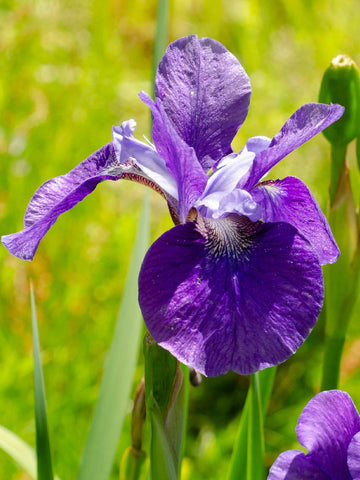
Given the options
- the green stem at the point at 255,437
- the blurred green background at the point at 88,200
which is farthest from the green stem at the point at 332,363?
the blurred green background at the point at 88,200

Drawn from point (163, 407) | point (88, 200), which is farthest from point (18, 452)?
point (88, 200)

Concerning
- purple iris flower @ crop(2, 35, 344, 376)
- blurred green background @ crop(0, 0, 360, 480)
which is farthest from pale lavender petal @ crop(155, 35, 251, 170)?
blurred green background @ crop(0, 0, 360, 480)

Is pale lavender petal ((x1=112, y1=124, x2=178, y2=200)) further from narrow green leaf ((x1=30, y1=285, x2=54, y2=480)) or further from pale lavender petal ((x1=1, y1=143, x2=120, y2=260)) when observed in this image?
narrow green leaf ((x1=30, y1=285, x2=54, y2=480))

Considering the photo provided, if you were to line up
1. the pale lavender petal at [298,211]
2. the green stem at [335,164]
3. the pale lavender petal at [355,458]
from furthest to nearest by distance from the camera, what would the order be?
the green stem at [335,164]
the pale lavender petal at [298,211]
the pale lavender petal at [355,458]

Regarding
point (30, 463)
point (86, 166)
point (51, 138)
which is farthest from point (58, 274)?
point (86, 166)

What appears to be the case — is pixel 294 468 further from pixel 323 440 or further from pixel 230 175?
pixel 230 175

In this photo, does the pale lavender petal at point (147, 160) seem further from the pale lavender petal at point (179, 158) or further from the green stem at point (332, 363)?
the green stem at point (332, 363)
